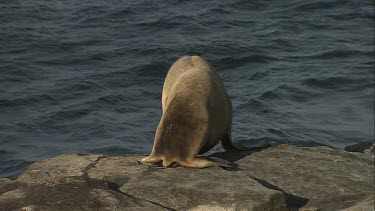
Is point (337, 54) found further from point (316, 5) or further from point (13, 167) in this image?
point (13, 167)

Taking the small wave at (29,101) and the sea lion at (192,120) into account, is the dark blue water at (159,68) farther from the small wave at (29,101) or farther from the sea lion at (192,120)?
the sea lion at (192,120)

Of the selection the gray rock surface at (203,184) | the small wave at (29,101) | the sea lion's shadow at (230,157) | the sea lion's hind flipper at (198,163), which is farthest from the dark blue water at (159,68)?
the sea lion's hind flipper at (198,163)

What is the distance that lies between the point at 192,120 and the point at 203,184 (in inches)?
42.8

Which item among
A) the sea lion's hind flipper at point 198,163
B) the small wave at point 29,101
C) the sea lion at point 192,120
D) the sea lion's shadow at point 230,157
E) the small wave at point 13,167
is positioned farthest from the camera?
the small wave at point 29,101

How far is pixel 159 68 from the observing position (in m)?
16.7

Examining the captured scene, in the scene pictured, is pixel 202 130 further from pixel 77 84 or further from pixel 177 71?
pixel 77 84

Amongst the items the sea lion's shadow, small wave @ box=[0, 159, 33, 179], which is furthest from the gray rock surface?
small wave @ box=[0, 159, 33, 179]

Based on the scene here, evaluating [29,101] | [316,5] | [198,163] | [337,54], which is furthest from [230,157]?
[316,5]

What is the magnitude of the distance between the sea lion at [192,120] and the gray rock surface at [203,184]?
0.21 meters

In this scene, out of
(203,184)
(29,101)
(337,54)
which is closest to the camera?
(203,184)

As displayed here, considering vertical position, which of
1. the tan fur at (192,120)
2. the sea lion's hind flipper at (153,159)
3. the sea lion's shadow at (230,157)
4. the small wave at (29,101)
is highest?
the tan fur at (192,120)

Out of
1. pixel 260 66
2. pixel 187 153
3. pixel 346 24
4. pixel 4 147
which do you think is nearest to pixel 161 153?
pixel 187 153

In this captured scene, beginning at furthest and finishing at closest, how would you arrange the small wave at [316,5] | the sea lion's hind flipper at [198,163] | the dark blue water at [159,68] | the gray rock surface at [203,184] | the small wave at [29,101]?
the small wave at [316,5] < the small wave at [29,101] < the dark blue water at [159,68] < the sea lion's hind flipper at [198,163] < the gray rock surface at [203,184]

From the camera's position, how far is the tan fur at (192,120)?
7.19 metres
